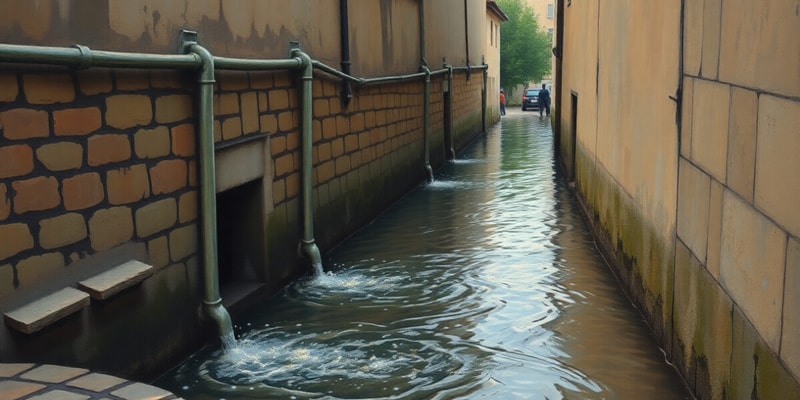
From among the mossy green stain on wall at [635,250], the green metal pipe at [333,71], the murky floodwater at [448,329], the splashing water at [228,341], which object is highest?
the green metal pipe at [333,71]

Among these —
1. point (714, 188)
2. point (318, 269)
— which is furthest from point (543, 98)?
point (714, 188)

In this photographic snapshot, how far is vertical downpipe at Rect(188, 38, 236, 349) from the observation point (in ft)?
16.9

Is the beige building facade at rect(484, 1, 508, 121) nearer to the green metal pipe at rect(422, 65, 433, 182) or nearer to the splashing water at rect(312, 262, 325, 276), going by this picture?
the green metal pipe at rect(422, 65, 433, 182)

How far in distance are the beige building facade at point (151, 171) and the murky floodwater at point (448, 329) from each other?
381 millimetres

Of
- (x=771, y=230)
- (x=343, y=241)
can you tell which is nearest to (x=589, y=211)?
(x=343, y=241)

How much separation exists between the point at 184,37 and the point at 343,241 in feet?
12.8

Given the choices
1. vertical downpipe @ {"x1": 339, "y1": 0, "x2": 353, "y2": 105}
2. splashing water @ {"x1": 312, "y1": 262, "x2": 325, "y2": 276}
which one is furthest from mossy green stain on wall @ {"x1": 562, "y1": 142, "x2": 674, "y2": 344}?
vertical downpipe @ {"x1": 339, "y1": 0, "x2": 353, "y2": 105}

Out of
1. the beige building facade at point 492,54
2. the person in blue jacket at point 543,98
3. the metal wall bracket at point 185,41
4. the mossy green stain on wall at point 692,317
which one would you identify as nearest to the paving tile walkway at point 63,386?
the mossy green stain on wall at point 692,317

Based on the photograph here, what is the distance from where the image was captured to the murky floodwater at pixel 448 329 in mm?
4547

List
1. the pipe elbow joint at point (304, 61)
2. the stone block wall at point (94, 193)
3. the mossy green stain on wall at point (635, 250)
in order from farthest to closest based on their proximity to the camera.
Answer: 1. the pipe elbow joint at point (304, 61)
2. the mossy green stain on wall at point (635, 250)
3. the stone block wall at point (94, 193)

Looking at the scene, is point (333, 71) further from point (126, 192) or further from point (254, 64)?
point (126, 192)

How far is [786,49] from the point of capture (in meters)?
3.02

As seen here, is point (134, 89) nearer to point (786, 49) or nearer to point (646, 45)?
point (786, 49)

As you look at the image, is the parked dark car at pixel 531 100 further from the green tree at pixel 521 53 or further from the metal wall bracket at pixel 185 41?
the metal wall bracket at pixel 185 41
